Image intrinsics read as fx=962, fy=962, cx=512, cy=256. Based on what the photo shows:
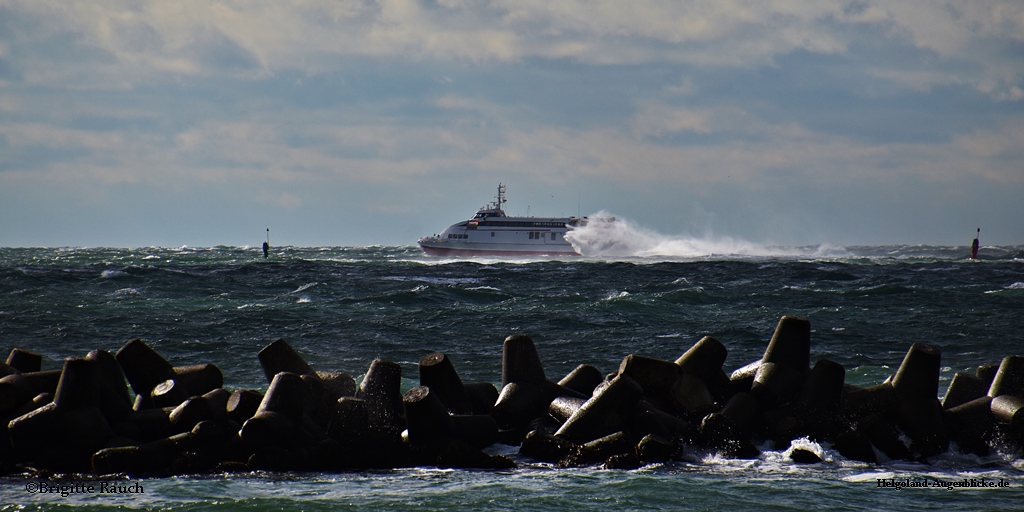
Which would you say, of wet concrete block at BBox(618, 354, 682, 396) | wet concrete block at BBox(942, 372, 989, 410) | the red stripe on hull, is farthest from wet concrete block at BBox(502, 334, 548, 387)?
the red stripe on hull

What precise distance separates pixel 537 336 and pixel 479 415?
46.7ft

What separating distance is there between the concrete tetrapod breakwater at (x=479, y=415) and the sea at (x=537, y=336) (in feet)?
0.75

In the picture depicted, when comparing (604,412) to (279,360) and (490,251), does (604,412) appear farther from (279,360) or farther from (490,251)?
(490,251)

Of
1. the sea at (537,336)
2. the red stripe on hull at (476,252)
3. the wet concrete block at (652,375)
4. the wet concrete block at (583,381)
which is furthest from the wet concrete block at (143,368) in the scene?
the red stripe on hull at (476,252)

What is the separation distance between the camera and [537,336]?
79.8ft

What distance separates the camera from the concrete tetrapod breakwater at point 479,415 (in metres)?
9.34

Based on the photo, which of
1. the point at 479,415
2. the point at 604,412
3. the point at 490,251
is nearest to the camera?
the point at 604,412

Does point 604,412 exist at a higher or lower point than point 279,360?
lower

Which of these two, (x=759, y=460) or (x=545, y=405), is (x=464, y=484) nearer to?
(x=545, y=405)

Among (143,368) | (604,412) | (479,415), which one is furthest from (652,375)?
(143,368)

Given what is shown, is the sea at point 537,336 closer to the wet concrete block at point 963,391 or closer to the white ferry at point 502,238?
the wet concrete block at point 963,391

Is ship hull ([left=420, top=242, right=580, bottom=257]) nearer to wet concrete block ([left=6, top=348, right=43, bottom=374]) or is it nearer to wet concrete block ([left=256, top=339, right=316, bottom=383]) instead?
wet concrete block ([left=6, top=348, right=43, bottom=374])

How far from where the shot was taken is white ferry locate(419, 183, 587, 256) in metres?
108

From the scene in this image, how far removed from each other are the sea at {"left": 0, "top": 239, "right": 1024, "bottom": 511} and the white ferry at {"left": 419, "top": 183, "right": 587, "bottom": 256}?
1881 inches
